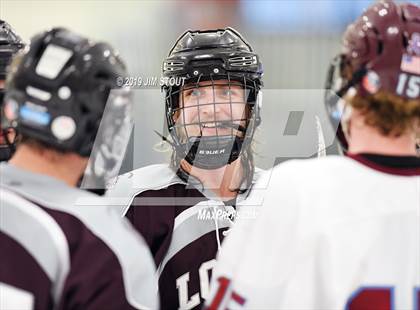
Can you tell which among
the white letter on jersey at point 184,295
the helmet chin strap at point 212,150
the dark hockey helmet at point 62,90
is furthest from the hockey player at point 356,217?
the helmet chin strap at point 212,150

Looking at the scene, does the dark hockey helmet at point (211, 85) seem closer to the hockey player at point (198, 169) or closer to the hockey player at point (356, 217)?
the hockey player at point (198, 169)

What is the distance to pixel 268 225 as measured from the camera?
46.6 inches

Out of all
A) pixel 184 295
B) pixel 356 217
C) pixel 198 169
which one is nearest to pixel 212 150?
pixel 198 169

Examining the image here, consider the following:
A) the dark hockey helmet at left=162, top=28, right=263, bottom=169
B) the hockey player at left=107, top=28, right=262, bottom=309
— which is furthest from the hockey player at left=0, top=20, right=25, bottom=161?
the dark hockey helmet at left=162, top=28, right=263, bottom=169

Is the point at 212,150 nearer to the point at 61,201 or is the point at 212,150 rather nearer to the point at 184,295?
the point at 184,295

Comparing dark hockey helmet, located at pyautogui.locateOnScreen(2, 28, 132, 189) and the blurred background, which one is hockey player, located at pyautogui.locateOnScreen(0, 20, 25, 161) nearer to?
dark hockey helmet, located at pyautogui.locateOnScreen(2, 28, 132, 189)

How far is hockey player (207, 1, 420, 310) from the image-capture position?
45.2 inches

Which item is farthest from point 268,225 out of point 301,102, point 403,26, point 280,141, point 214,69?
point 301,102

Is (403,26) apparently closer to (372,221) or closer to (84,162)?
(372,221)

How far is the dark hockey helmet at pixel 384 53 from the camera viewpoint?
3.99 feet

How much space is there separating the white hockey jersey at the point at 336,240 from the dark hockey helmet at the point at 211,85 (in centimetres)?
72

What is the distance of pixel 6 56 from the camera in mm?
2074

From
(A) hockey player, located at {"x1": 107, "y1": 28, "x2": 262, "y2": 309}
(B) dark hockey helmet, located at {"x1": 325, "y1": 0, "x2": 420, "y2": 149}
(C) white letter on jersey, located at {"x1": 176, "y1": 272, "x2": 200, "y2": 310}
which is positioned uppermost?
(B) dark hockey helmet, located at {"x1": 325, "y1": 0, "x2": 420, "y2": 149}

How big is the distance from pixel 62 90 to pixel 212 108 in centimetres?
76
